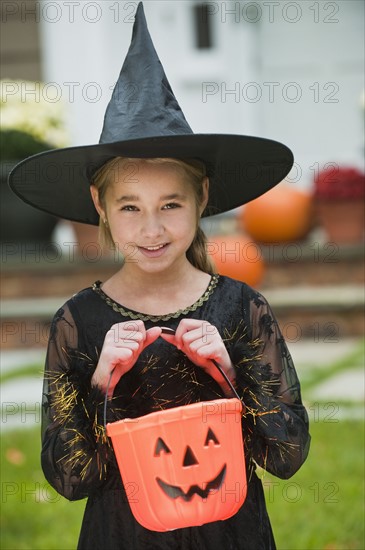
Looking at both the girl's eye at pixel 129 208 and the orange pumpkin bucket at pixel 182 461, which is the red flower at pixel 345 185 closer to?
the girl's eye at pixel 129 208

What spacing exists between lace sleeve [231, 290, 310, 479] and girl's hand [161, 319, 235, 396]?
0.37ft

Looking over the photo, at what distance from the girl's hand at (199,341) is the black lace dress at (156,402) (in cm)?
12

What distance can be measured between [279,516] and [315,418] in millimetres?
1003

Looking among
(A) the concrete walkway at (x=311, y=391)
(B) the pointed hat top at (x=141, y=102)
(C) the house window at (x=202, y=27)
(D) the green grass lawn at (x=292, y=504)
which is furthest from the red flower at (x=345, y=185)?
(B) the pointed hat top at (x=141, y=102)

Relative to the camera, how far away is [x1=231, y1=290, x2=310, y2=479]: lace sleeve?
2.00 meters

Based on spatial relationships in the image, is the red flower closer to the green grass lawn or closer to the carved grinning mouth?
the green grass lawn

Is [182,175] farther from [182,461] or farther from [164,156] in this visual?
[182,461]

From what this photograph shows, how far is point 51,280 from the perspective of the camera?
23.1ft

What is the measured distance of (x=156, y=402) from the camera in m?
2.04

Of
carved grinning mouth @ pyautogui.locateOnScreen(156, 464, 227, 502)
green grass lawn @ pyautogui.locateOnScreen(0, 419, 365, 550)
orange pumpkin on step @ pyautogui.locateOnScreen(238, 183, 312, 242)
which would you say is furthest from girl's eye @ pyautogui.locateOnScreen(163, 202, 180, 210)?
orange pumpkin on step @ pyautogui.locateOnScreen(238, 183, 312, 242)

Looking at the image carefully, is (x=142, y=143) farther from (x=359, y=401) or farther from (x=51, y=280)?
(x=51, y=280)

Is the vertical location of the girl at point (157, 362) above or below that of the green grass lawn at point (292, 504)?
above

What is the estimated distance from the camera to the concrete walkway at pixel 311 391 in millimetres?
4901

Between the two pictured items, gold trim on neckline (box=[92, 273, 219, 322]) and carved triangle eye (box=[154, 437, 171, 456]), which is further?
gold trim on neckline (box=[92, 273, 219, 322])
